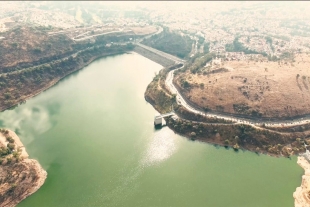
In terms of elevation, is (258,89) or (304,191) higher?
(258,89)

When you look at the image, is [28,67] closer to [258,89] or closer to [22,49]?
[22,49]

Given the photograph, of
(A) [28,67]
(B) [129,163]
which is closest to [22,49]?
(A) [28,67]

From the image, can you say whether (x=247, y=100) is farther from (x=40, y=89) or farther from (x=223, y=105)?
(x=40, y=89)

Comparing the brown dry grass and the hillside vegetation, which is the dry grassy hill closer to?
the hillside vegetation

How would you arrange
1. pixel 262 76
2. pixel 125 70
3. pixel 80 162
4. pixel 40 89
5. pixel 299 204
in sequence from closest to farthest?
pixel 299 204
pixel 80 162
pixel 262 76
pixel 40 89
pixel 125 70

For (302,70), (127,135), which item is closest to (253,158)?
(127,135)

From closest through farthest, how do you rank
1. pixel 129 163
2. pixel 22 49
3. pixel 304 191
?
1. pixel 304 191
2. pixel 129 163
3. pixel 22 49

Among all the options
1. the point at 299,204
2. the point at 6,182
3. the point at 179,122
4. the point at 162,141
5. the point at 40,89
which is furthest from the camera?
the point at 40,89
